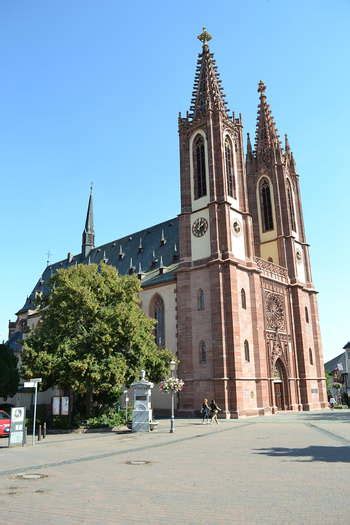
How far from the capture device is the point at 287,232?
50094mm

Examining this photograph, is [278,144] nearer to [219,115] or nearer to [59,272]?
[219,115]

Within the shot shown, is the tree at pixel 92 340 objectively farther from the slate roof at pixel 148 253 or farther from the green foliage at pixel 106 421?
the slate roof at pixel 148 253

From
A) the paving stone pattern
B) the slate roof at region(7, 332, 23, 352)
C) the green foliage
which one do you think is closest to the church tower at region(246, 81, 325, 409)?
the green foliage

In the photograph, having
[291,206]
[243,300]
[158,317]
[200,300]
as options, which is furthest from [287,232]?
[158,317]

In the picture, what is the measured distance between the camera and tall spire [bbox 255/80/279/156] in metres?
54.4

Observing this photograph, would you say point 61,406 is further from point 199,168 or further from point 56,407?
point 199,168

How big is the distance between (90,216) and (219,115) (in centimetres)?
3699

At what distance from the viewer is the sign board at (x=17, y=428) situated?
20.7 meters

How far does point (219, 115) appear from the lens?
140 ft

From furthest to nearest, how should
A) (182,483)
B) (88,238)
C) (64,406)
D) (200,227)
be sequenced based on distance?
1. (88,238)
2. (200,227)
3. (64,406)
4. (182,483)

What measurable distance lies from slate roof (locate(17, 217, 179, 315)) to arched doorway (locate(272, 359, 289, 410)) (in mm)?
13129

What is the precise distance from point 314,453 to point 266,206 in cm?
3980

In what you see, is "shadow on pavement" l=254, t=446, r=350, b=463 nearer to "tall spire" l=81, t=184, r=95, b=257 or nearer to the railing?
the railing

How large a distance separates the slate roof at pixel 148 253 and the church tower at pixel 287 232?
9827mm
